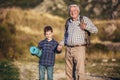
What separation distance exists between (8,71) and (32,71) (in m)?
0.78

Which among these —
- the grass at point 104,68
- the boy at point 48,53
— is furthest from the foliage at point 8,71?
the boy at point 48,53

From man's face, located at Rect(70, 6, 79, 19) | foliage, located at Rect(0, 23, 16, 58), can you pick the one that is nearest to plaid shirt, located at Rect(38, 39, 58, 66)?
man's face, located at Rect(70, 6, 79, 19)

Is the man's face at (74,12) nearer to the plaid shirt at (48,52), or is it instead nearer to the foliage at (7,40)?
the plaid shirt at (48,52)

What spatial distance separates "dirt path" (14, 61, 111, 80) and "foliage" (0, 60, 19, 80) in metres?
0.19

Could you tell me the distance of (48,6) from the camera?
32.9m

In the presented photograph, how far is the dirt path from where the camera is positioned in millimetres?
11445

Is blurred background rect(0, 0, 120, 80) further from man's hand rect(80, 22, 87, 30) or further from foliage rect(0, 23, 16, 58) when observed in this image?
man's hand rect(80, 22, 87, 30)

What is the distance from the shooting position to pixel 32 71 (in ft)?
41.0

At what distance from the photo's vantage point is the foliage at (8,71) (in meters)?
11.3

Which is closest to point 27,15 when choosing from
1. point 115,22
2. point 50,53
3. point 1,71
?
point 115,22

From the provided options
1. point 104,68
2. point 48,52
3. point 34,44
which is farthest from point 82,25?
point 34,44

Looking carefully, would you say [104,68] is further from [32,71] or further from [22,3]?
[22,3]

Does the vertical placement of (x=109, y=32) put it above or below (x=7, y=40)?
above

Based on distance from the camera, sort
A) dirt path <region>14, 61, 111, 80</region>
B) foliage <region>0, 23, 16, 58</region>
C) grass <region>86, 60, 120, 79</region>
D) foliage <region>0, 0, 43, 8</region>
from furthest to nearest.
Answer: foliage <region>0, 0, 43, 8</region>
foliage <region>0, 23, 16, 58</region>
grass <region>86, 60, 120, 79</region>
dirt path <region>14, 61, 111, 80</region>
